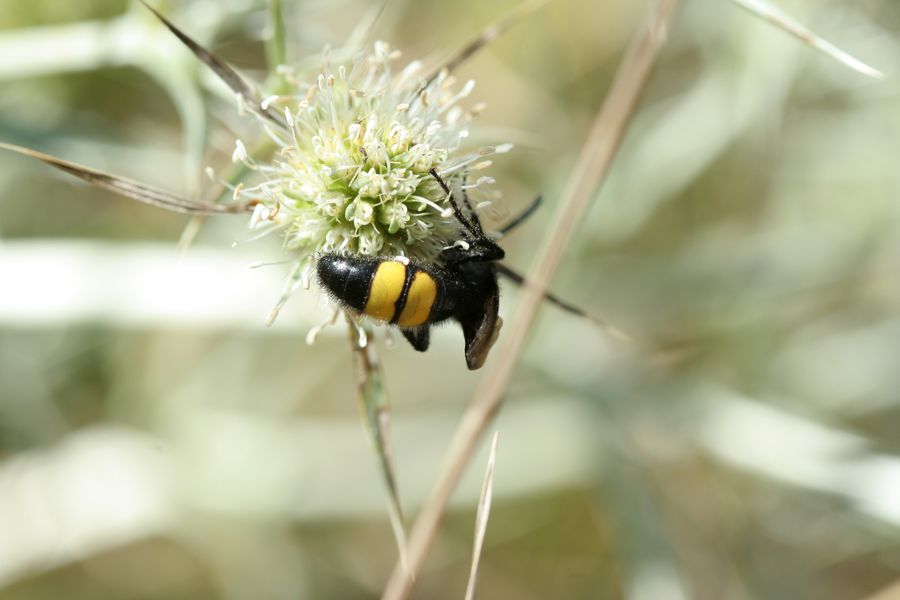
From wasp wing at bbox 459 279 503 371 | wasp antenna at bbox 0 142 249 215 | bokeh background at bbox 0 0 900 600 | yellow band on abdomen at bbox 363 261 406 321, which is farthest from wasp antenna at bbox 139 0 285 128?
bokeh background at bbox 0 0 900 600

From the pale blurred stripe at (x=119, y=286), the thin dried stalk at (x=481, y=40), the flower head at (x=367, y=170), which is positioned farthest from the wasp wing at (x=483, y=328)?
the pale blurred stripe at (x=119, y=286)

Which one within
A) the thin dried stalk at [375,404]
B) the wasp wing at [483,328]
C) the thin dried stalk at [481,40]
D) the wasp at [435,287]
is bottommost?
the thin dried stalk at [375,404]

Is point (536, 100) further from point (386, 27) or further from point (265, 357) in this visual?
point (265, 357)

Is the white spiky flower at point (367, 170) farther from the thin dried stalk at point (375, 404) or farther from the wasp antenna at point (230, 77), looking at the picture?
the thin dried stalk at point (375, 404)

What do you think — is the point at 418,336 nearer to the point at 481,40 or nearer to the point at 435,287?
the point at 435,287

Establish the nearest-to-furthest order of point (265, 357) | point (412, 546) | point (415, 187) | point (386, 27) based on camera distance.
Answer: point (412, 546) < point (415, 187) < point (265, 357) < point (386, 27)

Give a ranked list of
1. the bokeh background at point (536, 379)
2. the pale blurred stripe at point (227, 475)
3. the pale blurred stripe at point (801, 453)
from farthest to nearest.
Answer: the pale blurred stripe at point (227, 475)
the bokeh background at point (536, 379)
the pale blurred stripe at point (801, 453)

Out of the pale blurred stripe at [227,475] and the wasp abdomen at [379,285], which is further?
the pale blurred stripe at [227,475]

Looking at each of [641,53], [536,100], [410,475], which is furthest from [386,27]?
[641,53]
